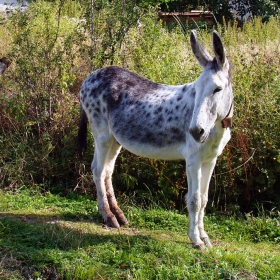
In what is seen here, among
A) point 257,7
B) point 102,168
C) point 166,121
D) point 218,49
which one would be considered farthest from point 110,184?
point 257,7

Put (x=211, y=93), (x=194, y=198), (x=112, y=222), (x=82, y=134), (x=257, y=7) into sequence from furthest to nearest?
(x=257, y=7) < (x=82, y=134) < (x=112, y=222) < (x=194, y=198) < (x=211, y=93)

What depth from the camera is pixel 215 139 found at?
4.41 meters

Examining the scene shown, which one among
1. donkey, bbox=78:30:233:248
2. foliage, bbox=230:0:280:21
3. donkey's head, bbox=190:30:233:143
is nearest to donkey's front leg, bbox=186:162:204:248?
donkey, bbox=78:30:233:248

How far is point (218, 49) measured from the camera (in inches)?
160

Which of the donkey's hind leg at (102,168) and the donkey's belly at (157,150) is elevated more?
the donkey's belly at (157,150)

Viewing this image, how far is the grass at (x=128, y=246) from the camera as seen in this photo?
13.7 ft

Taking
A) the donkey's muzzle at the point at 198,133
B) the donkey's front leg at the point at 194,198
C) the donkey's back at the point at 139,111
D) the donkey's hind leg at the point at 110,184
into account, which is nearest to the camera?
the donkey's muzzle at the point at 198,133

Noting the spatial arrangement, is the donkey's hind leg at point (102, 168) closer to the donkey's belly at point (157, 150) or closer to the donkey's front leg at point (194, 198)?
the donkey's belly at point (157, 150)

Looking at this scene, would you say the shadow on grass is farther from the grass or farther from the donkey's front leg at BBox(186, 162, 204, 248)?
the donkey's front leg at BBox(186, 162, 204, 248)

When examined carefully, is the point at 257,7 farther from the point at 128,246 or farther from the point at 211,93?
the point at 128,246

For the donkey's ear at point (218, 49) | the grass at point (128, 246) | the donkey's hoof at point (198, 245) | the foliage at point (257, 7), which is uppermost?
the foliage at point (257, 7)

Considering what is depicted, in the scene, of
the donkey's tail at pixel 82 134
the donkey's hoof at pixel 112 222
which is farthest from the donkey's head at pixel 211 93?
the donkey's tail at pixel 82 134

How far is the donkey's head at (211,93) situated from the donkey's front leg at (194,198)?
47 centimetres

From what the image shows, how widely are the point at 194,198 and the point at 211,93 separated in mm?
1110
